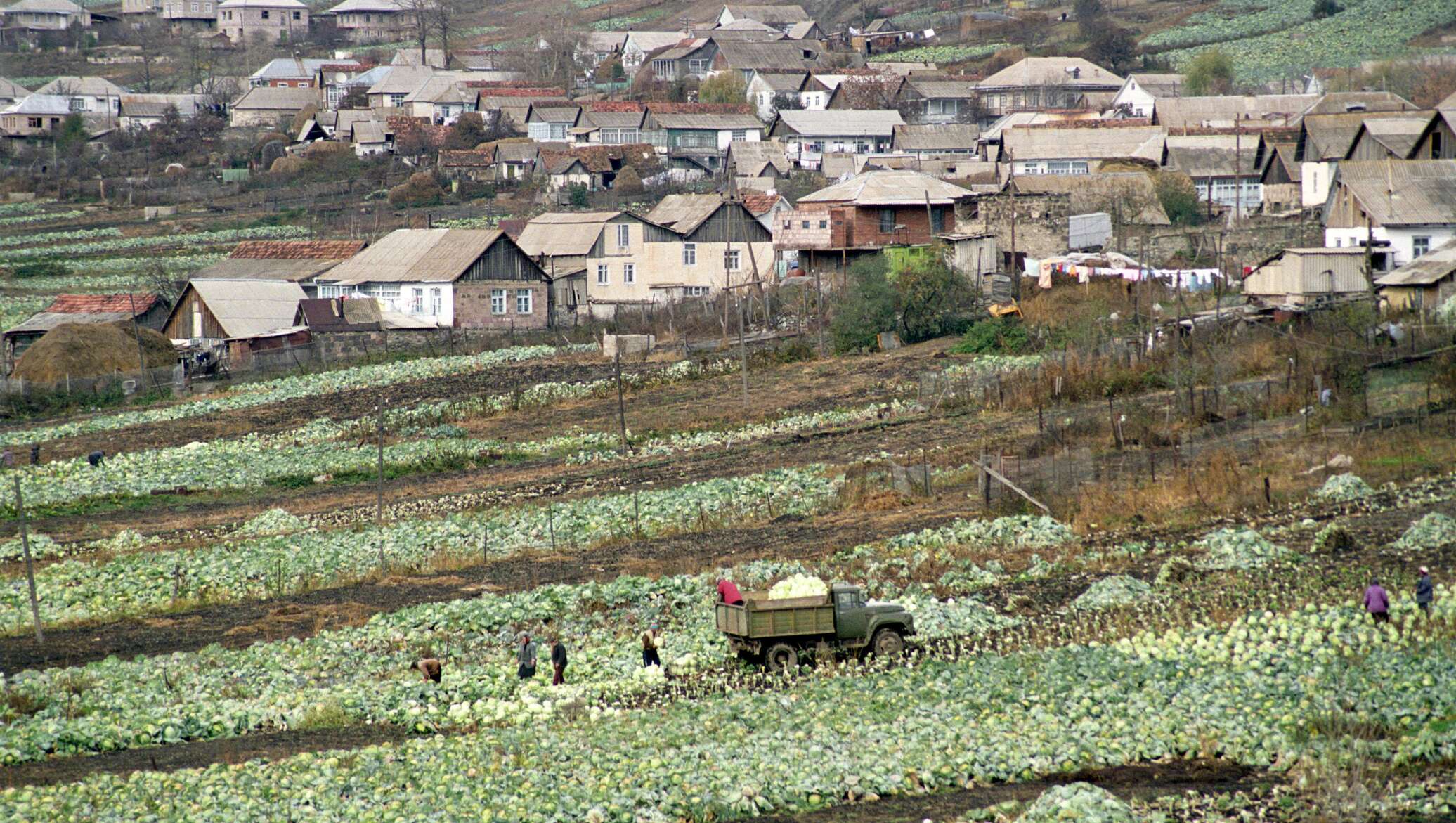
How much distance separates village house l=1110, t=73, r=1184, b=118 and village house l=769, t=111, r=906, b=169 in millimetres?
13974

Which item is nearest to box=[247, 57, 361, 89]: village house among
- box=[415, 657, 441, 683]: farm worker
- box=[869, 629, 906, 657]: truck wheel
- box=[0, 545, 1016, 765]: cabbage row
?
box=[0, 545, 1016, 765]: cabbage row

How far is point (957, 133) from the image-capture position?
100312 millimetres

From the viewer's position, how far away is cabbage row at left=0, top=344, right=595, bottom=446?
2099 inches

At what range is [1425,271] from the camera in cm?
4450

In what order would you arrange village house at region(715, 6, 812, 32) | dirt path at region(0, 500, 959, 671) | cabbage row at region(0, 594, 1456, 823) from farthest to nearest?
1. village house at region(715, 6, 812, 32)
2. dirt path at region(0, 500, 959, 671)
3. cabbage row at region(0, 594, 1456, 823)

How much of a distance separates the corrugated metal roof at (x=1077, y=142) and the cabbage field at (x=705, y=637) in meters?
40.3

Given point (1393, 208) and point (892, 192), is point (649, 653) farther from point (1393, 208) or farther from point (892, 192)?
point (892, 192)

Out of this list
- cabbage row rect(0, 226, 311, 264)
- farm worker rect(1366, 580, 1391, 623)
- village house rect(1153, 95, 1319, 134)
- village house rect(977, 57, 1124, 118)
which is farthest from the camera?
village house rect(977, 57, 1124, 118)

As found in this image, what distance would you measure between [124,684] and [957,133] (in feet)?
269

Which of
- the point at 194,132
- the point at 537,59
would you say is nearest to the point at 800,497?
the point at 194,132

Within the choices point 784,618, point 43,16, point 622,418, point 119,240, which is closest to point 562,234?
point 622,418

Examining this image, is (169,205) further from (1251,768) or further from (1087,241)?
(1251,768)

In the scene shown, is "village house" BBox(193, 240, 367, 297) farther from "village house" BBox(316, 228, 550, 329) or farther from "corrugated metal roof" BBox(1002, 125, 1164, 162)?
"corrugated metal roof" BBox(1002, 125, 1164, 162)

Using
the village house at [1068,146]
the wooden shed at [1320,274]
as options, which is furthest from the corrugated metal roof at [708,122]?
the wooden shed at [1320,274]
